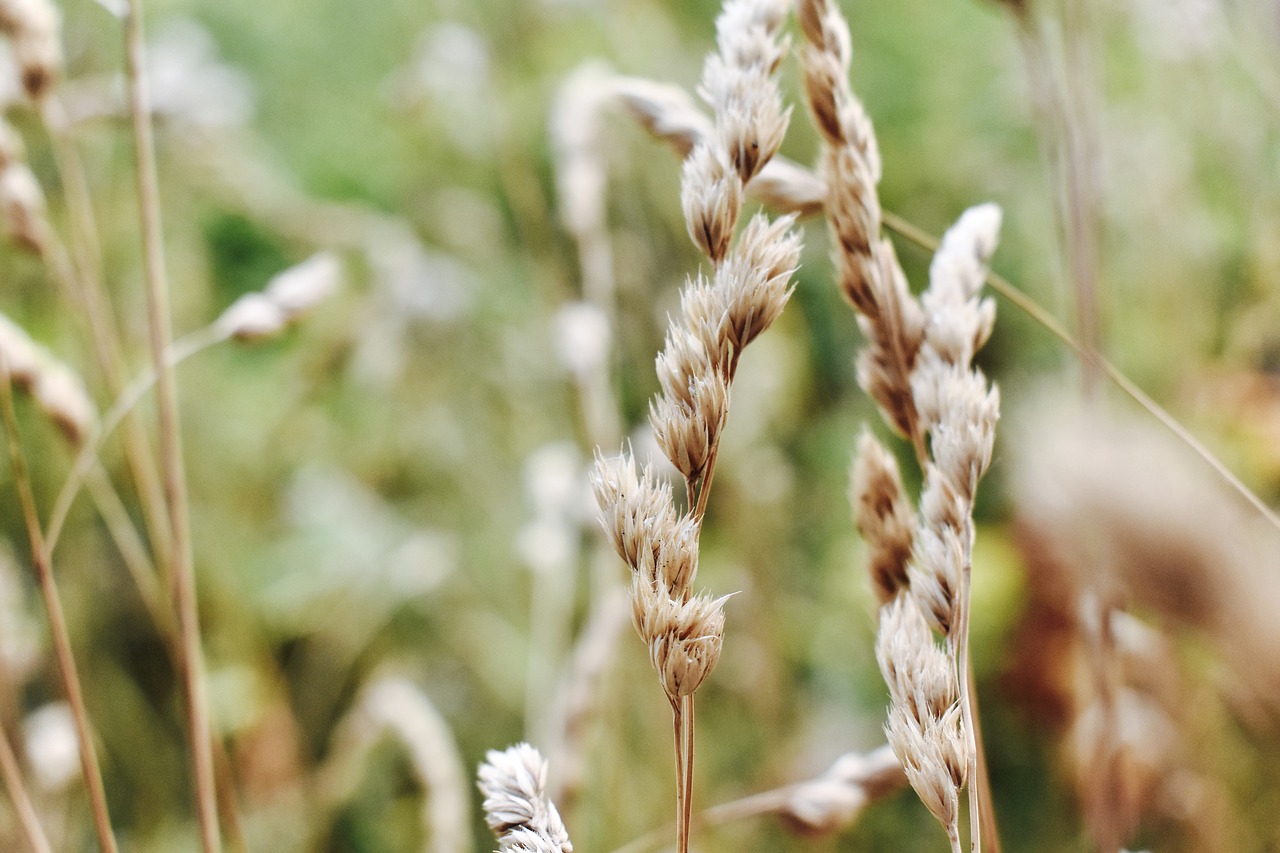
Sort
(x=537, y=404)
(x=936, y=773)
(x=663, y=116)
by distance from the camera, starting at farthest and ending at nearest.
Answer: (x=537, y=404), (x=663, y=116), (x=936, y=773)

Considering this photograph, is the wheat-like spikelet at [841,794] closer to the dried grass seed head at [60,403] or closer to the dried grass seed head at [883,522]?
the dried grass seed head at [883,522]

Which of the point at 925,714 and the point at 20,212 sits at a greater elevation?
the point at 20,212

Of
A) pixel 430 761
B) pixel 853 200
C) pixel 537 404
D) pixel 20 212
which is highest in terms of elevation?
pixel 20 212

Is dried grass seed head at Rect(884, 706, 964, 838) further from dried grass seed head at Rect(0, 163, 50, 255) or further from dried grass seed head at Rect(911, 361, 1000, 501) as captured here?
dried grass seed head at Rect(0, 163, 50, 255)

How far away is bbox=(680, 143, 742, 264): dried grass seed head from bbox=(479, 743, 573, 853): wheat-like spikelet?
0.14 meters

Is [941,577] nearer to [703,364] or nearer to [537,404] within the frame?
[703,364]

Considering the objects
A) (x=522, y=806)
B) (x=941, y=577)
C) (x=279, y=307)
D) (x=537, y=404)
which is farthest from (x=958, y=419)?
(x=537, y=404)

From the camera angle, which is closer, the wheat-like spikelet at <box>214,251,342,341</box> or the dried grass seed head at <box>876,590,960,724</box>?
the dried grass seed head at <box>876,590,960,724</box>

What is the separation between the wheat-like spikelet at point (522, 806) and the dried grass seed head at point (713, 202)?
14 cm

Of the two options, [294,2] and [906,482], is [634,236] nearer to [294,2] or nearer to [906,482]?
[906,482]

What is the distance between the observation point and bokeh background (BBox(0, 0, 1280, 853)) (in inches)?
24.4

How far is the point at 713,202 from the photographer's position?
21cm

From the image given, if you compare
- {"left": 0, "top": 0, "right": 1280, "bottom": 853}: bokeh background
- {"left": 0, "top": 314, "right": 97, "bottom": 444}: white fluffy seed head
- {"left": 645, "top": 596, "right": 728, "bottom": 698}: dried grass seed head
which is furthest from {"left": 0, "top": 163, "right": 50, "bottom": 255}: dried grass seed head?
{"left": 645, "top": 596, "right": 728, "bottom": 698}: dried grass seed head

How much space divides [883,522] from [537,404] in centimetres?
72
